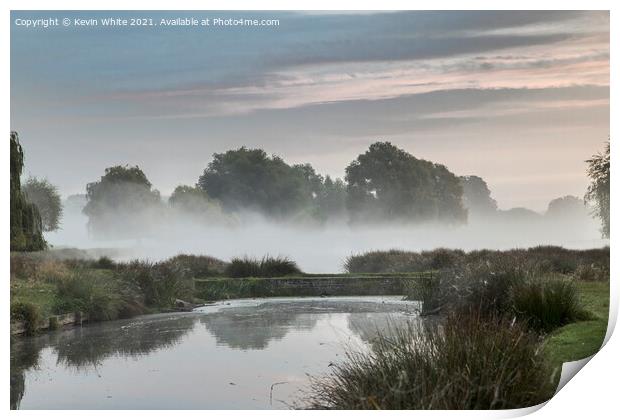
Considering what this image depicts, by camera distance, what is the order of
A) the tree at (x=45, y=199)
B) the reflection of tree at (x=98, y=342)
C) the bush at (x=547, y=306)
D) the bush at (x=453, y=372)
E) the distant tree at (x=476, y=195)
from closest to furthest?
the bush at (x=453, y=372)
the bush at (x=547, y=306)
the reflection of tree at (x=98, y=342)
the tree at (x=45, y=199)
the distant tree at (x=476, y=195)

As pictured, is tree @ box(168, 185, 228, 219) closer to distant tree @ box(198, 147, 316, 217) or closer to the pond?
distant tree @ box(198, 147, 316, 217)

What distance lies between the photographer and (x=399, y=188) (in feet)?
34.3

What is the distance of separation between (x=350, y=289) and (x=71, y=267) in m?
3.10

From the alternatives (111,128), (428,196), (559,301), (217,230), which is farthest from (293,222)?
(559,301)

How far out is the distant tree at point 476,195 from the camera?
1030 cm

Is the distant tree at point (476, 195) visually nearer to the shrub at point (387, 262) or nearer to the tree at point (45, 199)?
the shrub at point (387, 262)

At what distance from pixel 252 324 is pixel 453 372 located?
13.7 ft

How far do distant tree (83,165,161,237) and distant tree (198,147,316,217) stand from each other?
0.60 metres

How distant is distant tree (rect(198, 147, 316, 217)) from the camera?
33.1 feet

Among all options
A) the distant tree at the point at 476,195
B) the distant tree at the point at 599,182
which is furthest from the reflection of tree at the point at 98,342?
the distant tree at the point at 599,182

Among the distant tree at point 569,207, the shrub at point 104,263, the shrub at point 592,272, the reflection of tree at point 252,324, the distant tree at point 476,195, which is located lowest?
the reflection of tree at point 252,324

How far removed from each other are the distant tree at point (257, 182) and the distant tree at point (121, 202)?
597 millimetres
